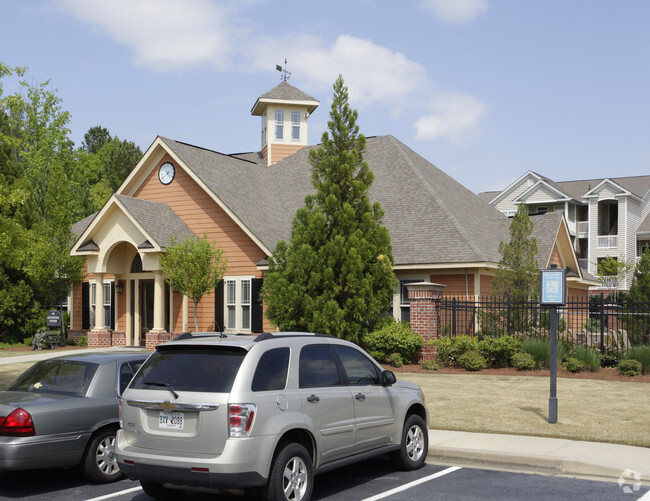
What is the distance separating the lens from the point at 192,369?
6.75 metres

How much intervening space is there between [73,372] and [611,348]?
14278 mm

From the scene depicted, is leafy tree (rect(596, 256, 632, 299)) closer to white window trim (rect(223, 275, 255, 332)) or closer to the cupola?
the cupola

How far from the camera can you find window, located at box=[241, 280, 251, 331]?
2397cm

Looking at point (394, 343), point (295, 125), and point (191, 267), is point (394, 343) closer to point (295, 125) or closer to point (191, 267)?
point (191, 267)

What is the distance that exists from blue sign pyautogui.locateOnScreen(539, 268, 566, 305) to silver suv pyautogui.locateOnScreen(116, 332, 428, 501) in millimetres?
4633

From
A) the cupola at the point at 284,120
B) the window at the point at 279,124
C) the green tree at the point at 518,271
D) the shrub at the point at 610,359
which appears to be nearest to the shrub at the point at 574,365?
the shrub at the point at 610,359

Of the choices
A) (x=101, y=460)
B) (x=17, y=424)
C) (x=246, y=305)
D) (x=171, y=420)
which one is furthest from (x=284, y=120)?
(x=171, y=420)

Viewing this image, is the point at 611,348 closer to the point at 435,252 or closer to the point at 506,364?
the point at 506,364

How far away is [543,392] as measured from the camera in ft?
47.0

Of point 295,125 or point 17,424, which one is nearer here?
point 17,424

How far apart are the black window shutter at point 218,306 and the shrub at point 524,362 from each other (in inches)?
415

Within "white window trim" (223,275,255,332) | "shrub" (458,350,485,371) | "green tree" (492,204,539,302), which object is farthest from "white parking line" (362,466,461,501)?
"white window trim" (223,275,255,332)

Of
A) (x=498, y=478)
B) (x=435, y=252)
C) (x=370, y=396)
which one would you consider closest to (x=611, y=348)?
(x=435, y=252)

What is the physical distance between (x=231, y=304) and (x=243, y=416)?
1828 centimetres
